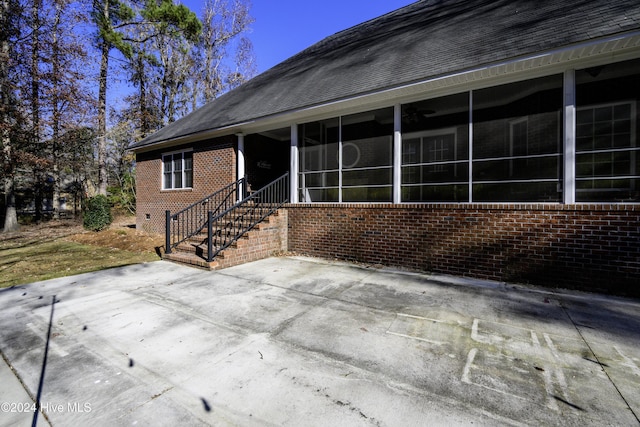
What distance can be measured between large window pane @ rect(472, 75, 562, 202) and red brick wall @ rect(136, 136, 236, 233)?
22.4 ft

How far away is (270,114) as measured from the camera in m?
7.08

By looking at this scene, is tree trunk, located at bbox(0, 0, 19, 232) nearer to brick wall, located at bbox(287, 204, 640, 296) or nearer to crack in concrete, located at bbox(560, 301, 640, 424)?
brick wall, located at bbox(287, 204, 640, 296)

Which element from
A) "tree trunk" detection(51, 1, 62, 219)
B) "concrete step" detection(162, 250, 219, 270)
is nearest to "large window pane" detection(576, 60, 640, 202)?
"concrete step" detection(162, 250, 219, 270)

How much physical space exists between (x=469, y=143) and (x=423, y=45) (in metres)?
3.08

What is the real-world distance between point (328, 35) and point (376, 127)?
25.9ft

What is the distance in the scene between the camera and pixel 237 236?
6.58 metres

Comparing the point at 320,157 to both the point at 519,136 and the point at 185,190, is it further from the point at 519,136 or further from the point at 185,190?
the point at 519,136

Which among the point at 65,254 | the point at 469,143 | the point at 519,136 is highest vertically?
the point at 519,136

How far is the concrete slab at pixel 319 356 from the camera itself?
1.92 metres

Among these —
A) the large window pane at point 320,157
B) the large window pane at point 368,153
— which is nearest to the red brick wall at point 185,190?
the large window pane at point 320,157

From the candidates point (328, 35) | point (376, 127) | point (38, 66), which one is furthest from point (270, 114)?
point (38, 66)

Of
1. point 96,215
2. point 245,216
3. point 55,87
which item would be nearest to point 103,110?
point 55,87

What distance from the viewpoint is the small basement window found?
10.2 meters

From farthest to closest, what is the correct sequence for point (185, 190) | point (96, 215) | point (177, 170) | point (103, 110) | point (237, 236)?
point (103, 110), point (96, 215), point (177, 170), point (185, 190), point (237, 236)
